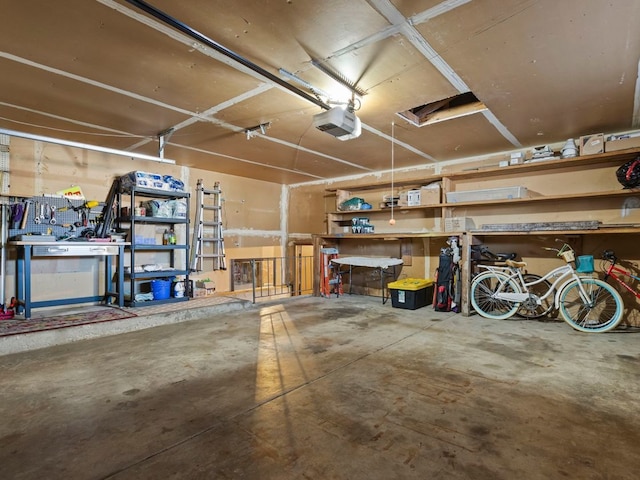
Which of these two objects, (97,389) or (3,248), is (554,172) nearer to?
(97,389)

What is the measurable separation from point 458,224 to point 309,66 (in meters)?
3.32

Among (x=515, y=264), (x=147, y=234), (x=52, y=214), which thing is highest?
(x=52, y=214)

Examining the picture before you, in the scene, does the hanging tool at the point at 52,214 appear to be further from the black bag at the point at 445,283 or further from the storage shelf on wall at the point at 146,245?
the black bag at the point at 445,283

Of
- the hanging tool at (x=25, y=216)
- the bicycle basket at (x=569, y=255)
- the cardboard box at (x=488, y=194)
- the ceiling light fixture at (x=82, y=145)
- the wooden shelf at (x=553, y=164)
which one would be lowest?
the bicycle basket at (x=569, y=255)

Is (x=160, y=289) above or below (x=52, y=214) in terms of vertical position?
below

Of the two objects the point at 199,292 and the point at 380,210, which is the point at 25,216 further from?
the point at 380,210

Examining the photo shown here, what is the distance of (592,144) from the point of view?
3.89m

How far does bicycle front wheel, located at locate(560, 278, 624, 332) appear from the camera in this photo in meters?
3.74

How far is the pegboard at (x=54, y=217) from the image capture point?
412cm

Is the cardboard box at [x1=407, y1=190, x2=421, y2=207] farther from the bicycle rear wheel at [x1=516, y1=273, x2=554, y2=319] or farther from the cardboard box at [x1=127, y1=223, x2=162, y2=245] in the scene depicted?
the cardboard box at [x1=127, y1=223, x2=162, y2=245]

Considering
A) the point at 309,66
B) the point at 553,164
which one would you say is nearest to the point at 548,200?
the point at 553,164

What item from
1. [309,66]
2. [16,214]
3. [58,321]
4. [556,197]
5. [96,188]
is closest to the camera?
[309,66]

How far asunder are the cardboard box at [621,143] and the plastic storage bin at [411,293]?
9.08 ft

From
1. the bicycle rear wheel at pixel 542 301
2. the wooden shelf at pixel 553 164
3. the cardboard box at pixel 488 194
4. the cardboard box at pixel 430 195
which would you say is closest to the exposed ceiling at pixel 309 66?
the wooden shelf at pixel 553 164
